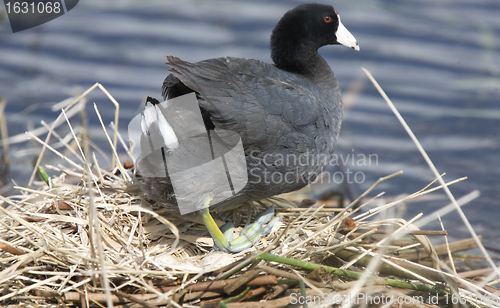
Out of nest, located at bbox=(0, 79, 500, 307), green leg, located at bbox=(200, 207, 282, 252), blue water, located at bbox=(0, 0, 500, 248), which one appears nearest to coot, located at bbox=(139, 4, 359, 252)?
green leg, located at bbox=(200, 207, 282, 252)

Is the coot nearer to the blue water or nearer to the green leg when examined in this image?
the green leg

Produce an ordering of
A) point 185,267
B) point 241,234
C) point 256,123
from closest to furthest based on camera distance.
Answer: point 185,267 < point 256,123 < point 241,234

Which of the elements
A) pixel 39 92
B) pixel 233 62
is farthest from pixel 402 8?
pixel 39 92

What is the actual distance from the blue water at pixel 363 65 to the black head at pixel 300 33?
5.07 feet

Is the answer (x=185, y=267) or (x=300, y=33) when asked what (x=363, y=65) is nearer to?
(x=300, y=33)

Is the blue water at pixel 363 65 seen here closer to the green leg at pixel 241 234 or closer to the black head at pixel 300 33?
the black head at pixel 300 33

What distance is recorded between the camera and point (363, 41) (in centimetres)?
505

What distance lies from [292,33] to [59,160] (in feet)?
7.67

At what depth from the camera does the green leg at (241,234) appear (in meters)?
2.29

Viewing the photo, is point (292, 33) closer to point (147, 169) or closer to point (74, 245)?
point (147, 169)

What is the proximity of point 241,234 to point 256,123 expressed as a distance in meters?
0.65

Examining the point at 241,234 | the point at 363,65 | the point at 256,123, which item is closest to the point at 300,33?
the point at 256,123

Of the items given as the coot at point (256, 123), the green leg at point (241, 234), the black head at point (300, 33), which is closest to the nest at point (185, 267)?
the green leg at point (241, 234)

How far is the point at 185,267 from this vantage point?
6.50 ft
